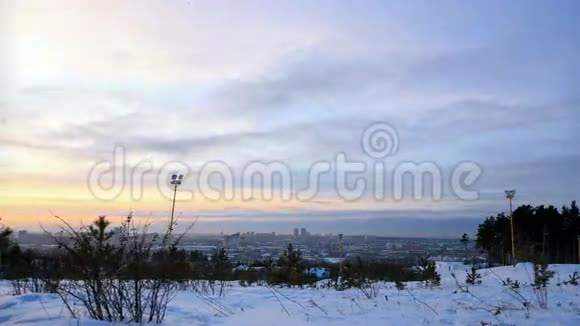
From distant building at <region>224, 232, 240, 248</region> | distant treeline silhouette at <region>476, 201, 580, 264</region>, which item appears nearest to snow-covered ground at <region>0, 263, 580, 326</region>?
distant building at <region>224, 232, 240, 248</region>

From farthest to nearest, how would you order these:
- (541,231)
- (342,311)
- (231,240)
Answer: (541,231) → (231,240) → (342,311)

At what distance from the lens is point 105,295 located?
16.8 feet

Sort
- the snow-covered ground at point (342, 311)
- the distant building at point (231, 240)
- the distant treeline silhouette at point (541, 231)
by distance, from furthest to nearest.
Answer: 1. the distant treeline silhouette at point (541, 231)
2. the distant building at point (231, 240)
3. the snow-covered ground at point (342, 311)

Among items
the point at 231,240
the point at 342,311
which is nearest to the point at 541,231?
the point at 231,240

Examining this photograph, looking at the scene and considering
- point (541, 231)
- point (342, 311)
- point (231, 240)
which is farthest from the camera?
point (541, 231)

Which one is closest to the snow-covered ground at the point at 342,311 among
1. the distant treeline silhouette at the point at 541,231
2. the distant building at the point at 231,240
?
the distant building at the point at 231,240

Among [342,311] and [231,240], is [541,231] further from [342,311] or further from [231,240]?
[342,311]

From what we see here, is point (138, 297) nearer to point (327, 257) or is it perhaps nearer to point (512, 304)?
point (512, 304)

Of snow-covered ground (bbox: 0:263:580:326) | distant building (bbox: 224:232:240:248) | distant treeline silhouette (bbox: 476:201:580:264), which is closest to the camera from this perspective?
snow-covered ground (bbox: 0:263:580:326)

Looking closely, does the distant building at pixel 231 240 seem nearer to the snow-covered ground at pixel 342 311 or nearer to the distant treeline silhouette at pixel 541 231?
the snow-covered ground at pixel 342 311

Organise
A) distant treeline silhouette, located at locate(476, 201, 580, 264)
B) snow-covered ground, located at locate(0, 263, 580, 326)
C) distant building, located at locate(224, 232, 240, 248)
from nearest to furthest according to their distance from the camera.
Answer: snow-covered ground, located at locate(0, 263, 580, 326) → distant building, located at locate(224, 232, 240, 248) → distant treeline silhouette, located at locate(476, 201, 580, 264)

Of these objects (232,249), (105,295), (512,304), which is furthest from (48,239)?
(232,249)

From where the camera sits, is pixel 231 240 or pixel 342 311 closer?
pixel 342 311

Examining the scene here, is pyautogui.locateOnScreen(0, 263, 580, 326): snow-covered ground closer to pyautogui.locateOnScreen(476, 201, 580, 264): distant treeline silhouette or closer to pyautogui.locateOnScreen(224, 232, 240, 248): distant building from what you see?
pyautogui.locateOnScreen(224, 232, 240, 248): distant building
